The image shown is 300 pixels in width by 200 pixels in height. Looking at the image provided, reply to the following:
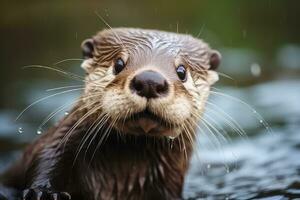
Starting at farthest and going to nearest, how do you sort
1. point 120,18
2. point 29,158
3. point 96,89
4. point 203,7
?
point 203,7 < point 120,18 < point 29,158 < point 96,89

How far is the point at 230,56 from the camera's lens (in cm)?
872

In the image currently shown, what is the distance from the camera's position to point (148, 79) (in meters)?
3.41

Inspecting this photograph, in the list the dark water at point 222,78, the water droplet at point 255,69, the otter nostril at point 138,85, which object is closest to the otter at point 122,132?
the otter nostril at point 138,85

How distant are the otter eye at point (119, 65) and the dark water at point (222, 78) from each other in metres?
0.55

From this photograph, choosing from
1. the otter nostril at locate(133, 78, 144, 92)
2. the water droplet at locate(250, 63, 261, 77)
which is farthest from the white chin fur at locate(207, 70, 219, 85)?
the water droplet at locate(250, 63, 261, 77)

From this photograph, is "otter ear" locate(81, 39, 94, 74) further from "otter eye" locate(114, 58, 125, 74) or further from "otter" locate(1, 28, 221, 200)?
"otter eye" locate(114, 58, 125, 74)

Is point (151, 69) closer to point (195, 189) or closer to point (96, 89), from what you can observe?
point (96, 89)

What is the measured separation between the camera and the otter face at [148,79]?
3473 millimetres

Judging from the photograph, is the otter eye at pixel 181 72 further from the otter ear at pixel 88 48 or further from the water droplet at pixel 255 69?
the water droplet at pixel 255 69

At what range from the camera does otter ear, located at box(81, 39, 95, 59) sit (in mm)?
4273

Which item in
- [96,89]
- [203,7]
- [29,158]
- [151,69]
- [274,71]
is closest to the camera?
[151,69]

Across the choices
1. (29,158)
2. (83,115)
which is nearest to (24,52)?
(29,158)

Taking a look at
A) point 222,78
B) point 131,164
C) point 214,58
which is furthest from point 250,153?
point 222,78

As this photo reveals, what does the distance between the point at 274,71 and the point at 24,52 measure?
2.86 m
